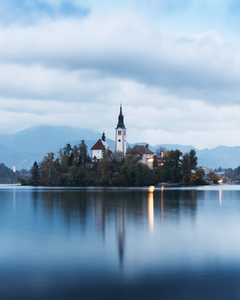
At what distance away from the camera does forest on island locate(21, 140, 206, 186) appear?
459 feet

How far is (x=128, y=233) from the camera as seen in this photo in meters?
24.5

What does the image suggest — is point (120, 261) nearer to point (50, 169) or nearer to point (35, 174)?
point (50, 169)

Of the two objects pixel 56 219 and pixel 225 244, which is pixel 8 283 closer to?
pixel 225 244

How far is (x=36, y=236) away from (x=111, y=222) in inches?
317

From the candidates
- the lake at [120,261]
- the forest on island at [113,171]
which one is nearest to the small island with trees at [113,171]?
the forest on island at [113,171]

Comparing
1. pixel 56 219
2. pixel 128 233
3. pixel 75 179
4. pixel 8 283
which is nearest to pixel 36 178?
pixel 75 179

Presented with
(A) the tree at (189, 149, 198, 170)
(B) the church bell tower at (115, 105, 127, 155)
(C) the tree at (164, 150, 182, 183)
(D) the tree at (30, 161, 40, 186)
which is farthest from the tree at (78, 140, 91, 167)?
(A) the tree at (189, 149, 198, 170)

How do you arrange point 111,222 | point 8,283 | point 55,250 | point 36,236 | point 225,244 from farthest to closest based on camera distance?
1. point 111,222
2. point 36,236
3. point 225,244
4. point 55,250
5. point 8,283

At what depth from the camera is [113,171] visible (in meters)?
147

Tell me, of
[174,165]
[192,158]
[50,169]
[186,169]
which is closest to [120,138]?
[192,158]

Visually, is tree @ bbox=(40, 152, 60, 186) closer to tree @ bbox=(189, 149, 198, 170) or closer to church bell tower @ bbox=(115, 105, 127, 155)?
church bell tower @ bbox=(115, 105, 127, 155)

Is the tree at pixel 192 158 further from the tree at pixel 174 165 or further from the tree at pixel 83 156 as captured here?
the tree at pixel 83 156

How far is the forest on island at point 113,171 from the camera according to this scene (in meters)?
140

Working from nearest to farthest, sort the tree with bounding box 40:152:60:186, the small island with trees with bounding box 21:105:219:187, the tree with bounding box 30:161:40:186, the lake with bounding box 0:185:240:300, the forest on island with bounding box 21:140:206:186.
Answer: the lake with bounding box 0:185:240:300 < the forest on island with bounding box 21:140:206:186 < the small island with trees with bounding box 21:105:219:187 < the tree with bounding box 40:152:60:186 < the tree with bounding box 30:161:40:186
